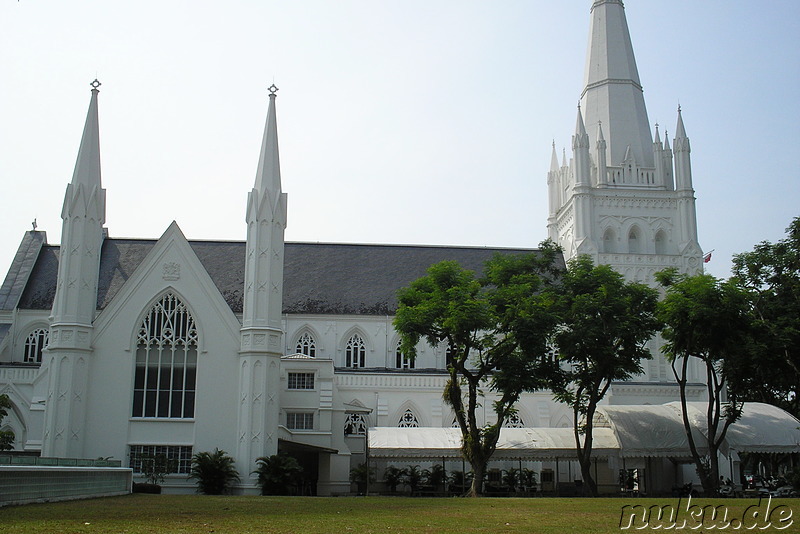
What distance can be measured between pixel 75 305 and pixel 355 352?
23.7 metres

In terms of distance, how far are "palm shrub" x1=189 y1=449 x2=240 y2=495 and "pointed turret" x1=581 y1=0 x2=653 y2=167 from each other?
145ft

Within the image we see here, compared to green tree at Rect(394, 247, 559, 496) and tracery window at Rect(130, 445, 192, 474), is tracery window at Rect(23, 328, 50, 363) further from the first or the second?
green tree at Rect(394, 247, 559, 496)

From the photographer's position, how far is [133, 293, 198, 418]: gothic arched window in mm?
41188

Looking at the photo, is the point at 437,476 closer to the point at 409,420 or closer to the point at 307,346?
the point at 409,420

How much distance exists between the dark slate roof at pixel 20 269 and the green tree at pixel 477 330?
31451 millimetres

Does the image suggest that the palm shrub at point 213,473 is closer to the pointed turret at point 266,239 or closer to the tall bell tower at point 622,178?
the pointed turret at point 266,239

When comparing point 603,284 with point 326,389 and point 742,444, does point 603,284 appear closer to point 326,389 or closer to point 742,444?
point 742,444

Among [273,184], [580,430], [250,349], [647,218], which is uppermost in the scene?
[647,218]

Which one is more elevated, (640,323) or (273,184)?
(273,184)

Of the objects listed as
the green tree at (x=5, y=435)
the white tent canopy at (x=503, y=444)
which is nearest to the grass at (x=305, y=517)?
the white tent canopy at (x=503, y=444)

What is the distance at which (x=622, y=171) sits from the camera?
70750mm

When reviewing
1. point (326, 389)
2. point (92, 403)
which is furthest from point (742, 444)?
point (92, 403)

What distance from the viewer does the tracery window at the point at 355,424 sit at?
5403 cm

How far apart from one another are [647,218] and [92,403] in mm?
45854
